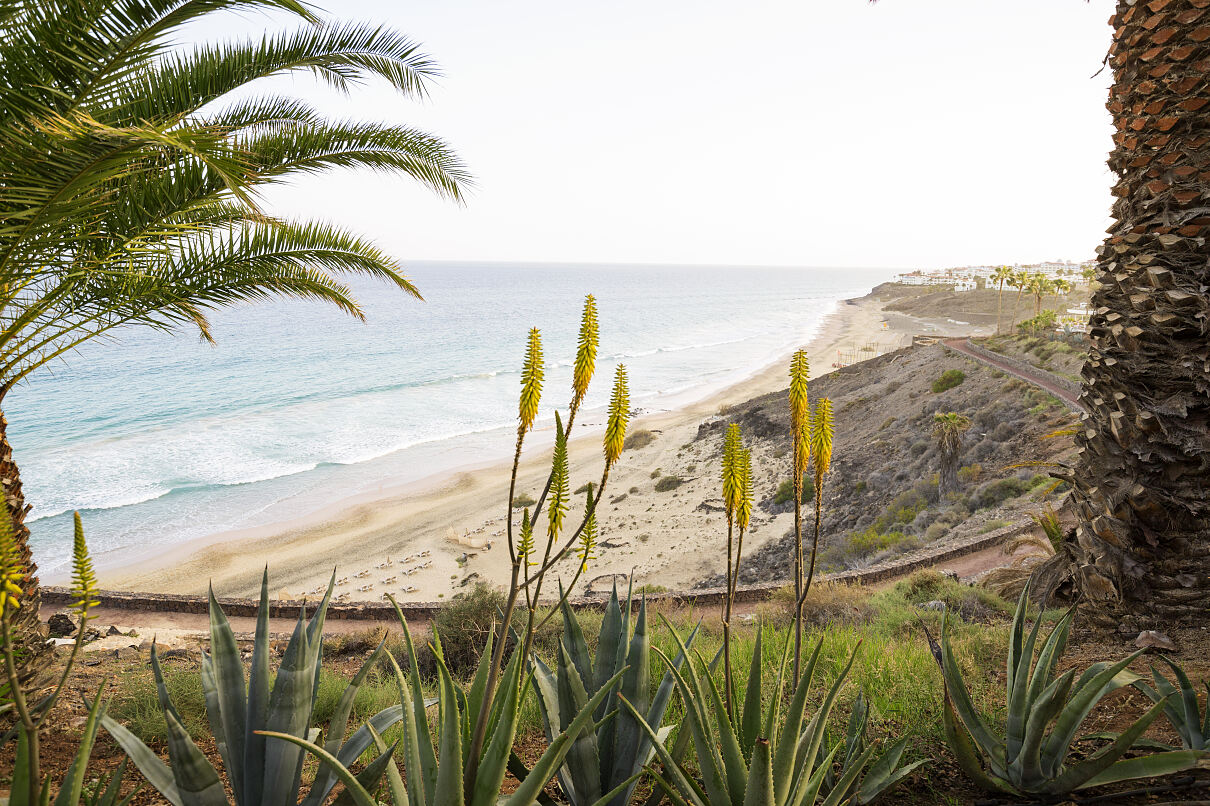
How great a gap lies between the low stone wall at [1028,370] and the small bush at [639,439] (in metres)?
12.9

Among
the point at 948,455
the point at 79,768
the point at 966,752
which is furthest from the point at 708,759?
the point at 948,455

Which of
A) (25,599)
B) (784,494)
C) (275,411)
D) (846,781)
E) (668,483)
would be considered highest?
(846,781)

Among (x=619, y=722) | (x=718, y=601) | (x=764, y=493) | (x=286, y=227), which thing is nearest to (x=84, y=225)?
(x=286, y=227)

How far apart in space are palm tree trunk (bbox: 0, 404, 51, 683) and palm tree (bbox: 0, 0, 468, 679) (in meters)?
0.02

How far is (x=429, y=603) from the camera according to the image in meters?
9.88

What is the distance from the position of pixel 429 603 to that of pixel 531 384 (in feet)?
29.2

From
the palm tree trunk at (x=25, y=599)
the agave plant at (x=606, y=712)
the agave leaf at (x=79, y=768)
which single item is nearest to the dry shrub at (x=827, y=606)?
the agave plant at (x=606, y=712)

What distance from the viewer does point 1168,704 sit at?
2719 millimetres

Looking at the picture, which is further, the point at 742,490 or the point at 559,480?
the point at 742,490

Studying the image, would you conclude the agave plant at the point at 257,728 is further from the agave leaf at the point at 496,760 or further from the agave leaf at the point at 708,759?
the agave leaf at the point at 708,759

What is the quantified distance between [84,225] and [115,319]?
4.74 feet

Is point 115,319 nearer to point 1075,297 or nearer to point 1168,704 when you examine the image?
point 1168,704

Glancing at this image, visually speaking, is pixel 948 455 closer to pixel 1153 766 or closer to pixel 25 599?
pixel 1153 766

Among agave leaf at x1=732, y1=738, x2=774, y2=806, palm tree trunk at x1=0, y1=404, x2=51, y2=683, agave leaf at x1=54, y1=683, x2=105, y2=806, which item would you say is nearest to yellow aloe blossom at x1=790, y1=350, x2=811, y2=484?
agave leaf at x1=732, y1=738, x2=774, y2=806
